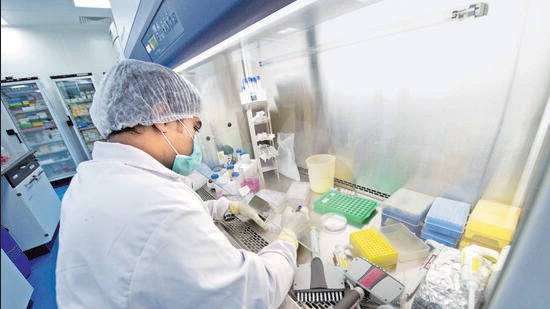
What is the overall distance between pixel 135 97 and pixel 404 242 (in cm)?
115

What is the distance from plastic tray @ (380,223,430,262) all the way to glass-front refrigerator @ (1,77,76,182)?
5.68m

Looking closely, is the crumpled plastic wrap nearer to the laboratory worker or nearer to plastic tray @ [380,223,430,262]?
plastic tray @ [380,223,430,262]

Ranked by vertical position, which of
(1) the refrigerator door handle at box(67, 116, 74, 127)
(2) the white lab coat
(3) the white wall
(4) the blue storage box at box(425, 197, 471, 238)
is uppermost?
(3) the white wall

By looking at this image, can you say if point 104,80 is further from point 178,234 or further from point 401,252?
point 401,252

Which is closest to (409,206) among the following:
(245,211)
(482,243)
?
(482,243)

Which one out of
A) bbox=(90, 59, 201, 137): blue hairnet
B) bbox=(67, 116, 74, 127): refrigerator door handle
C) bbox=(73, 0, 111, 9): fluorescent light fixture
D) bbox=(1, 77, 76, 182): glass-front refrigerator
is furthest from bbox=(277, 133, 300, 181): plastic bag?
bbox=(67, 116, 74, 127): refrigerator door handle

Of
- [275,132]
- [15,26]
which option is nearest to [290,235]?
[275,132]

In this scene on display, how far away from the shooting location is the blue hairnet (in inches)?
32.8

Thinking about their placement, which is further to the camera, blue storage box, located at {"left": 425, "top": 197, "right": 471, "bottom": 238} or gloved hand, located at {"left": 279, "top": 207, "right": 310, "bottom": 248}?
gloved hand, located at {"left": 279, "top": 207, "right": 310, "bottom": 248}

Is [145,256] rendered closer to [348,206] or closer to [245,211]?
[245,211]

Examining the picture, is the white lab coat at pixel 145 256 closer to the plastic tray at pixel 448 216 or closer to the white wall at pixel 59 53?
the plastic tray at pixel 448 216

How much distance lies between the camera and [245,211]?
4.20ft

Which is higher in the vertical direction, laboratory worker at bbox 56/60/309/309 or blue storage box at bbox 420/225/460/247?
laboratory worker at bbox 56/60/309/309

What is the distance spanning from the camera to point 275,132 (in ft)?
5.36
